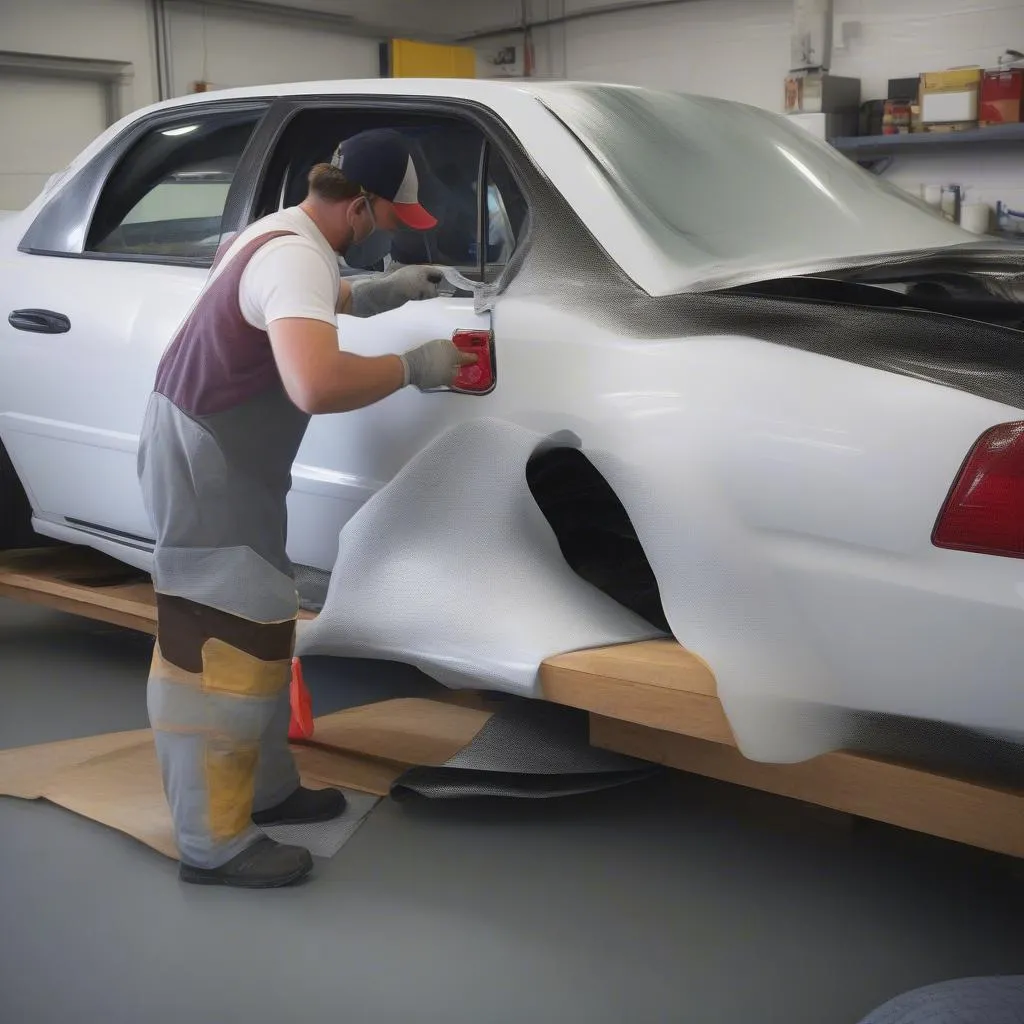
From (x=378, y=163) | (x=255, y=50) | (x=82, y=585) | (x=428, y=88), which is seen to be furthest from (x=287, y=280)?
(x=255, y=50)

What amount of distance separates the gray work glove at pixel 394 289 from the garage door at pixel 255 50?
→ 25.9 ft

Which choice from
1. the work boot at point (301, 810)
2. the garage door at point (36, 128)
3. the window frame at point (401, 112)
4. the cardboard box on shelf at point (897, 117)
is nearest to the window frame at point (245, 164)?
the window frame at point (401, 112)

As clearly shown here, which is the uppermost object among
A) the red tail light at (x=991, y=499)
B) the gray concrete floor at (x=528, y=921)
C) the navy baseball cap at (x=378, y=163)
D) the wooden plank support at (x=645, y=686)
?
the navy baseball cap at (x=378, y=163)

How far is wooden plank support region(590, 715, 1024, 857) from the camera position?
1.86 meters

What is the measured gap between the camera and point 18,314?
10.7 ft

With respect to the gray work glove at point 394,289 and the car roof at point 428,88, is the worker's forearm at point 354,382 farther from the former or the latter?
the car roof at point 428,88

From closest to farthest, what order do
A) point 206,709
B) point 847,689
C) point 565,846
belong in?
point 847,689 < point 206,709 < point 565,846

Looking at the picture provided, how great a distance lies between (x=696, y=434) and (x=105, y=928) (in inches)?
52.3

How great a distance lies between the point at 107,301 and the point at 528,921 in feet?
5.94

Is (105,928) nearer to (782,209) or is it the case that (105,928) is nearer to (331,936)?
(331,936)

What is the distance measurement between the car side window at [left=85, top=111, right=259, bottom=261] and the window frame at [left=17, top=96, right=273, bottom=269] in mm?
11

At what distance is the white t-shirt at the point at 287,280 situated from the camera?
6.80ft

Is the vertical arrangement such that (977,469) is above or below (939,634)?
above

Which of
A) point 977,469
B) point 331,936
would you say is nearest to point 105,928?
point 331,936
